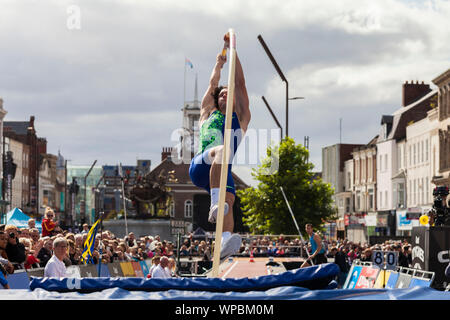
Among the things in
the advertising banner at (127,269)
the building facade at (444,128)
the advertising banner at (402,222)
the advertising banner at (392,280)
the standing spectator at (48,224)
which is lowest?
the advertising banner at (402,222)

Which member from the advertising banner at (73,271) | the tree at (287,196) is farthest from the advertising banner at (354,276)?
the tree at (287,196)

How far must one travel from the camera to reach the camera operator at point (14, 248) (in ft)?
39.4

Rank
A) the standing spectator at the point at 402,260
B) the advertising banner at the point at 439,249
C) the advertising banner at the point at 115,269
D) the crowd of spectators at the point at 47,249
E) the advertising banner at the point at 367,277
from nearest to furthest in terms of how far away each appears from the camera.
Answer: the crowd of spectators at the point at 47,249 → the advertising banner at the point at 367,277 → the advertising banner at the point at 439,249 → the advertising banner at the point at 115,269 → the standing spectator at the point at 402,260

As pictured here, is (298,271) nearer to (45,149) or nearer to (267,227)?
(267,227)

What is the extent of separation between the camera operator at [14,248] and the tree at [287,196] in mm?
37768

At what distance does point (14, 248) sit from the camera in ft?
39.9

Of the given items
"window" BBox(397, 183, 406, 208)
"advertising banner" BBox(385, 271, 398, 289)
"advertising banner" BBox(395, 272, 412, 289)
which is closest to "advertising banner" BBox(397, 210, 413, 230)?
"window" BBox(397, 183, 406, 208)

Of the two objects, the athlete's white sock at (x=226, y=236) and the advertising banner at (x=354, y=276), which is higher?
the athlete's white sock at (x=226, y=236)

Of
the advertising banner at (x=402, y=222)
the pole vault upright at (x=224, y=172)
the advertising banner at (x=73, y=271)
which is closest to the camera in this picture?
the pole vault upright at (x=224, y=172)

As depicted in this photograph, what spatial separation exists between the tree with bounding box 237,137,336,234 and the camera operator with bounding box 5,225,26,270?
124ft

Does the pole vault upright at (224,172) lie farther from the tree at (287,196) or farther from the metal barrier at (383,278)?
the tree at (287,196)

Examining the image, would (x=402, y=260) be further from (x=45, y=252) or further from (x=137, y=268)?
(x=45, y=252)

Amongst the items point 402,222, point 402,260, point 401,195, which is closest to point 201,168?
point 402,260

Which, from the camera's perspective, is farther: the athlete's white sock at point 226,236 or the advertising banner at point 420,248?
the advertising banner at point 420,248
